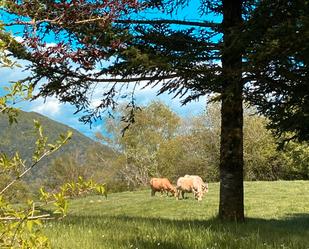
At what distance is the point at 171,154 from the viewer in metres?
50.6

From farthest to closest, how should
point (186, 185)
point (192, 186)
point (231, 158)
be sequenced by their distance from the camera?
point (186, 185)
point (192, 186)
point (231, 158)

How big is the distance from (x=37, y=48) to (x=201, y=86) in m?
3.80

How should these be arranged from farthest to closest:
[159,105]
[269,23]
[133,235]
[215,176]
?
[159,105]
[215,176]
[269,23]
[133,235]

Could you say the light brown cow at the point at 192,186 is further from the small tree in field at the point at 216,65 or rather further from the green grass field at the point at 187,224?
the small tree in field at the point at 216,65

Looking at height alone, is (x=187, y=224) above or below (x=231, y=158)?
below

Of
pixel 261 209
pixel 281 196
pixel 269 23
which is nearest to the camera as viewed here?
pixel 269 23

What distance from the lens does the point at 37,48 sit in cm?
745

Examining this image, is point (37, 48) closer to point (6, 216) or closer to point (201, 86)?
point (201, 86)

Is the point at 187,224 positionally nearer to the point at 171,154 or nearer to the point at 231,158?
the point at 231,158

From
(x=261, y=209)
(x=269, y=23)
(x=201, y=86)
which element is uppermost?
(x=269, y=23)

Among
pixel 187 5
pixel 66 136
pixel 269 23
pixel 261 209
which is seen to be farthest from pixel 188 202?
pixel 66 136

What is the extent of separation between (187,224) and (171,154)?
139 ft

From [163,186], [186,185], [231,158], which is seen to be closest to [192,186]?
[186,185]

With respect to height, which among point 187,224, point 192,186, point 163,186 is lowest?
point 187,224
